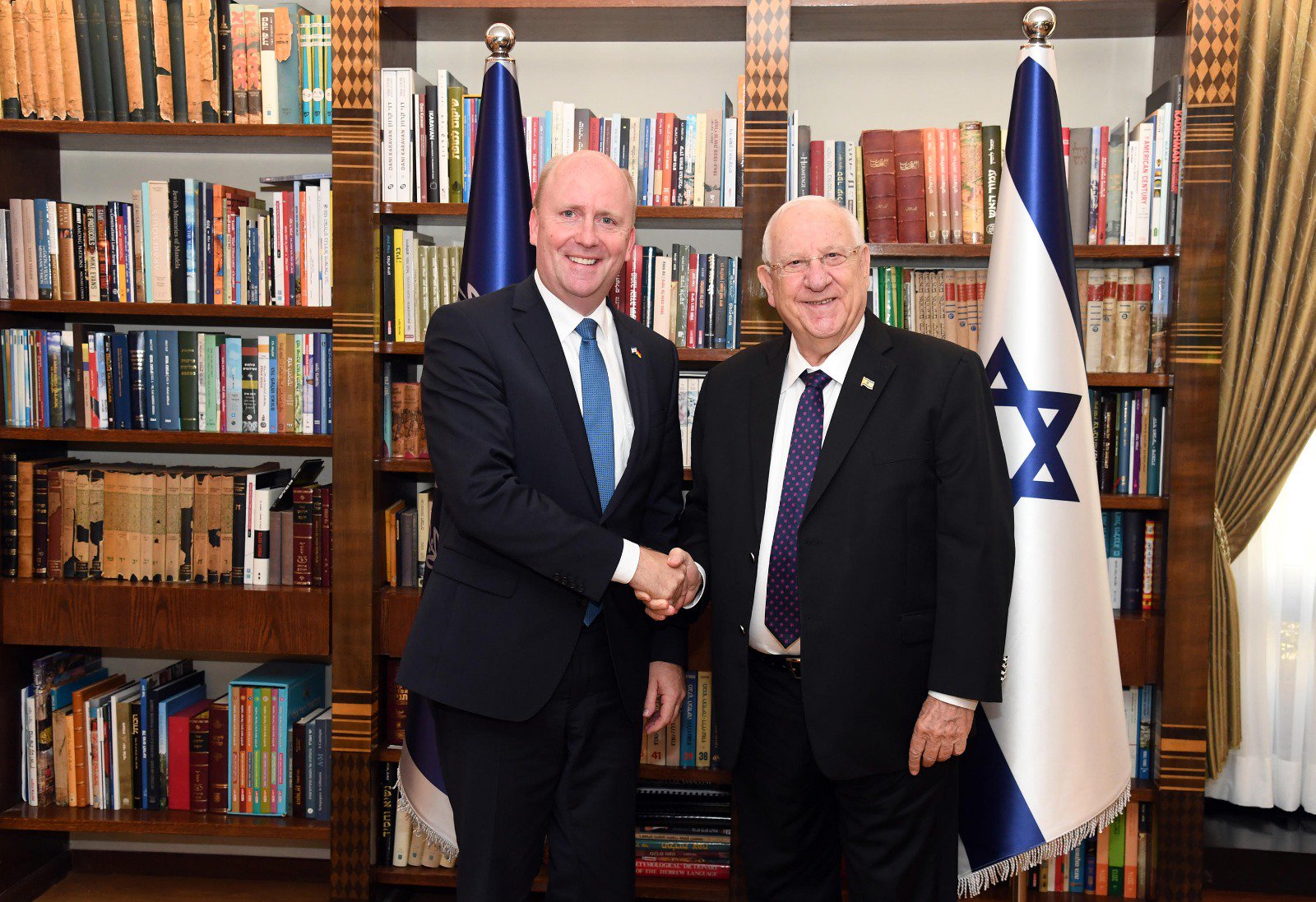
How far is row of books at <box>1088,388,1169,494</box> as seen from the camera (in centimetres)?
264

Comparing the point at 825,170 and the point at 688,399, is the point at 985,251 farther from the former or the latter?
the point at 688,399

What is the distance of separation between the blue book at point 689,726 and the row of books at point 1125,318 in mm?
1349

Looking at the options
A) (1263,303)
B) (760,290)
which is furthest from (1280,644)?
(760,290)

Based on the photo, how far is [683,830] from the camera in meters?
2.80

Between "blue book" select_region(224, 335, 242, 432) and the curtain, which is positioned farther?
the curtain

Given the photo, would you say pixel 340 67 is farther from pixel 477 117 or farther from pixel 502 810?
pixel 502 810

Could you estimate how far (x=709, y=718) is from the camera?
2.77 meters

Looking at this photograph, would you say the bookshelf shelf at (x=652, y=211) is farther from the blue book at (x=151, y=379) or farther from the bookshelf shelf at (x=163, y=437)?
the blue book at (x=151, y=379)

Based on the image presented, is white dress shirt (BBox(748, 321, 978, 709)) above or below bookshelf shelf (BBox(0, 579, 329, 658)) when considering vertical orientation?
above

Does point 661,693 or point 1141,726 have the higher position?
point 661,693

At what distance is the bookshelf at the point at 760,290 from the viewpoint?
2.50 metres

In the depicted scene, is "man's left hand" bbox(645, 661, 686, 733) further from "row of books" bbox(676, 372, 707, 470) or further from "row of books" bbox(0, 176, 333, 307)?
"row of books" bbox(0, 176, 333, 307)

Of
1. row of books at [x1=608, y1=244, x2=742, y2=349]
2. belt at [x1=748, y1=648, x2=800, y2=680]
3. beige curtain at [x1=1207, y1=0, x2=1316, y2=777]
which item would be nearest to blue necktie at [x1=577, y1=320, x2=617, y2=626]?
belt at [x1=748, y1=648, x2=800, y2=680]

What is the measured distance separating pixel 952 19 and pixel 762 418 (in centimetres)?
139
